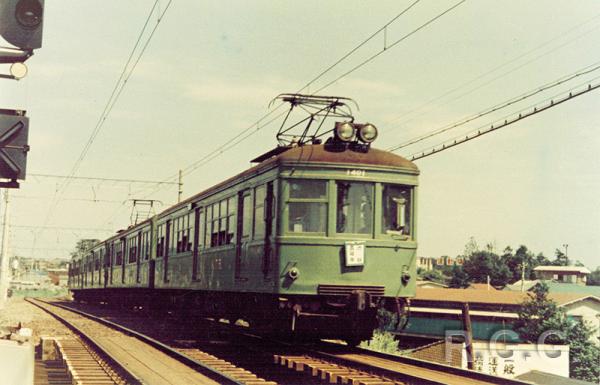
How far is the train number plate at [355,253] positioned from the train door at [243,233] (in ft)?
6.44

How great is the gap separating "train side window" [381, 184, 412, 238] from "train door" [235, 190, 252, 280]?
7.55 feet

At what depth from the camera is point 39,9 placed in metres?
Result: 4.60

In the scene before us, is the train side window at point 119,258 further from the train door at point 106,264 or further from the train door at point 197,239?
the train door at point 197,239

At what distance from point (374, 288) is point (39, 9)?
8117mm

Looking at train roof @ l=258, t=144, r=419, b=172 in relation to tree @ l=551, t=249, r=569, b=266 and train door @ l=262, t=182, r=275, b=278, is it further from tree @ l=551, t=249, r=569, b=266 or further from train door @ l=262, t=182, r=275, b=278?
tree @ l=551, t=249, r=569, b=266

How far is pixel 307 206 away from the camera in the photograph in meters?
12.0

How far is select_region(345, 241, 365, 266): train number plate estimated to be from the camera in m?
11.9

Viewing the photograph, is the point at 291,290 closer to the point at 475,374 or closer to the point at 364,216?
the point at 364,216

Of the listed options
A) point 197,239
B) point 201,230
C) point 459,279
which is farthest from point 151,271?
point 459,279

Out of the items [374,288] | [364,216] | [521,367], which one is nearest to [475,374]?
[374,288]

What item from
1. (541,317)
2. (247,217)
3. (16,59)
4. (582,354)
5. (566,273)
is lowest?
(582,354)

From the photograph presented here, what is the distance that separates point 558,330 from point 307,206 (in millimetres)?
46530

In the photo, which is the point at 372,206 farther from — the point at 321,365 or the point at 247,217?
the point at 321,365

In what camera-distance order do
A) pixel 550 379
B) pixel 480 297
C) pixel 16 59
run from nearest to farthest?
pixel 16 59 → pixel 550 379 → pixel 480 297
